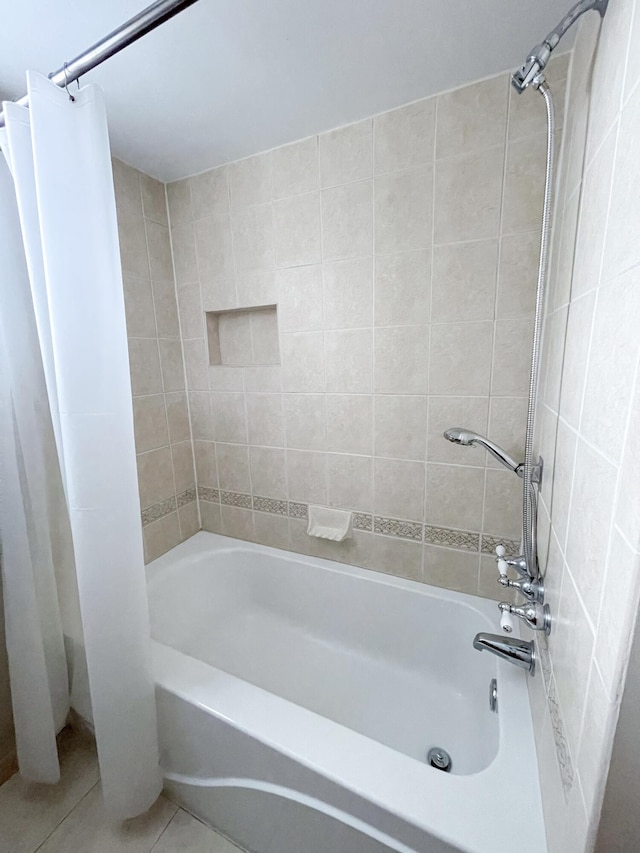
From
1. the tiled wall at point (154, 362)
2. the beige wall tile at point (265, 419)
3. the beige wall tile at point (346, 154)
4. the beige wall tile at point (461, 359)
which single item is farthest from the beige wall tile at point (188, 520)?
the beige wall tile at point (346, 154)

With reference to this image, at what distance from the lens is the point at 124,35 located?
60 cm

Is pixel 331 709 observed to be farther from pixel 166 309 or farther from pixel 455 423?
pixel 166 309

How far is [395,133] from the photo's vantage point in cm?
108

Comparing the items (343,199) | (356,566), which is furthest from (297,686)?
(343,199)

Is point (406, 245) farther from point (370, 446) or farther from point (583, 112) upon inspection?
point (370, 446)

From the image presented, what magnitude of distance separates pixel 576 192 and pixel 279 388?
1062mm

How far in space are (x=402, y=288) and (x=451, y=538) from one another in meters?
0.91

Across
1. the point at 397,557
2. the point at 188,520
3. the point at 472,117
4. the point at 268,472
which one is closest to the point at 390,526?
the point at 397,557

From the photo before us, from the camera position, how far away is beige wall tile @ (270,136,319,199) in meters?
1.20

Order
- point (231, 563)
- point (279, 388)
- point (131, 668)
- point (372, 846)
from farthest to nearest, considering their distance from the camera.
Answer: point (231, 563)
point (279, 388)
point (131, 668)
point (372, 846)

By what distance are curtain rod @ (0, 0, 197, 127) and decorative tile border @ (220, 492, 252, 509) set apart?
1.40 meters

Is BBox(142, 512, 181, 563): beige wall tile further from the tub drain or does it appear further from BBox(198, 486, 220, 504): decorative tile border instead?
the tub drain

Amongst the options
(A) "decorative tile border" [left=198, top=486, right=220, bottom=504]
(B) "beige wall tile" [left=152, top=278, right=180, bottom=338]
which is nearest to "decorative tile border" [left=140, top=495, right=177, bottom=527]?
(A) "decorative tile border" [left=198, top=486, right=220, bottom=504]

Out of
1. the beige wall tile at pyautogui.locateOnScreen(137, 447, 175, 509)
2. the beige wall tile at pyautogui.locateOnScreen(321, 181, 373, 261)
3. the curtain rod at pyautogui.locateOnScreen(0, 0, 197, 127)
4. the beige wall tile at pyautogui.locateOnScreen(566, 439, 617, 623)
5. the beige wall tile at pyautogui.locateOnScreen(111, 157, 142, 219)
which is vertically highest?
the beige wall tile at pyautogui.locateOnScreen(111, 157, 142, 219)
